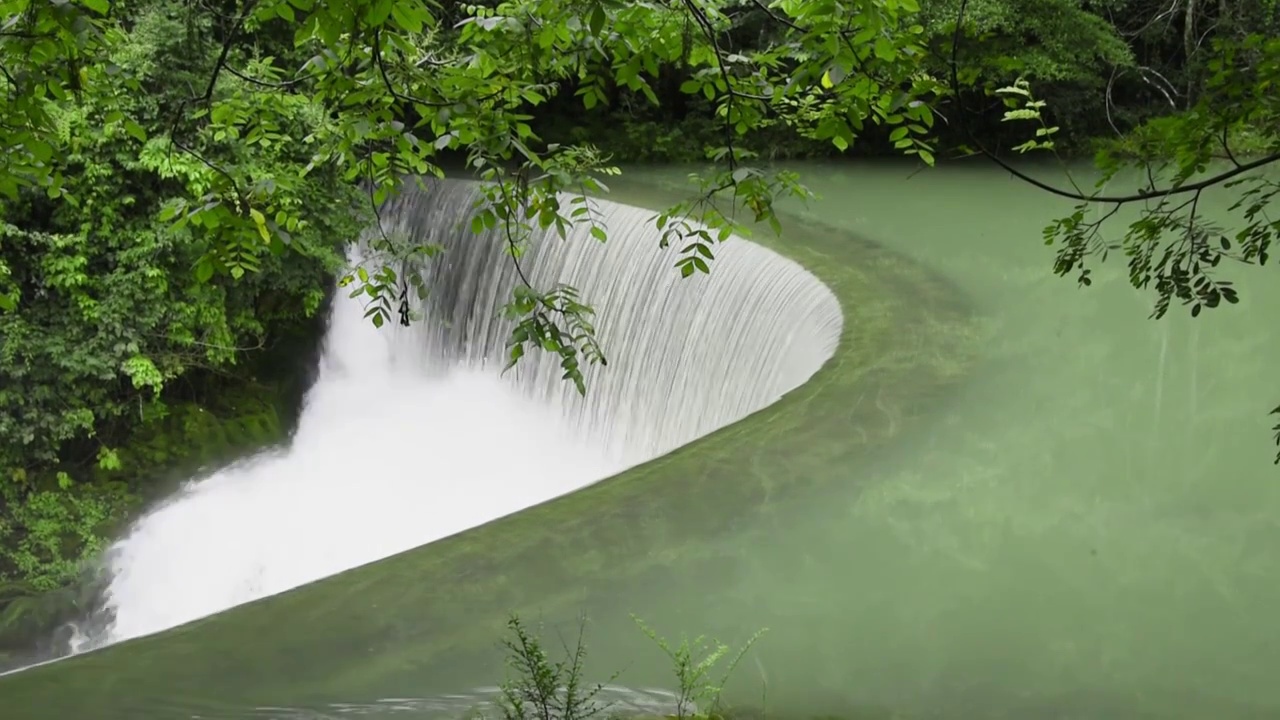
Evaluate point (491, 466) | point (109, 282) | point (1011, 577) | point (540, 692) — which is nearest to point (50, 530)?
point (109, 282)

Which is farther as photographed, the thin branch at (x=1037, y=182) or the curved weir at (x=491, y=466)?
the curved weir at (x=491, y=466)

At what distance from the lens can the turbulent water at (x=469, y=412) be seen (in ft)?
23.5

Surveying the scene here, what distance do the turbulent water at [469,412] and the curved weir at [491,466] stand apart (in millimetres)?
20

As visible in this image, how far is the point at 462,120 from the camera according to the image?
2.26 metres

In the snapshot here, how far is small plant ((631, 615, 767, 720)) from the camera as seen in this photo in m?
2.77

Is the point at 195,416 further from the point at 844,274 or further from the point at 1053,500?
the point at 1053,500

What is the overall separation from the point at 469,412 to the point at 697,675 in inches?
268

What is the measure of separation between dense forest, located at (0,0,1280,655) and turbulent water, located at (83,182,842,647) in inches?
16.7

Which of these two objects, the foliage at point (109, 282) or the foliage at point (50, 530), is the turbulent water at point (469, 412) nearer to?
the foliage at point (50, 530)

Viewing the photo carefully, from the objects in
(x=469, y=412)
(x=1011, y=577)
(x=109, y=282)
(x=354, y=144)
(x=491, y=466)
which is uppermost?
(x=109, y=282)

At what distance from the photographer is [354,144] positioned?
2328mm

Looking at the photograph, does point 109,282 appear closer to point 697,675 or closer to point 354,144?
point 354,144

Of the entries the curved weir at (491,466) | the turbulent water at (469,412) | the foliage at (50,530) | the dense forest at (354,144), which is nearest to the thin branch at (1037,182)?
the dense forest at (354,144)

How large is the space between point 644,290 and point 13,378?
4.25 meters
